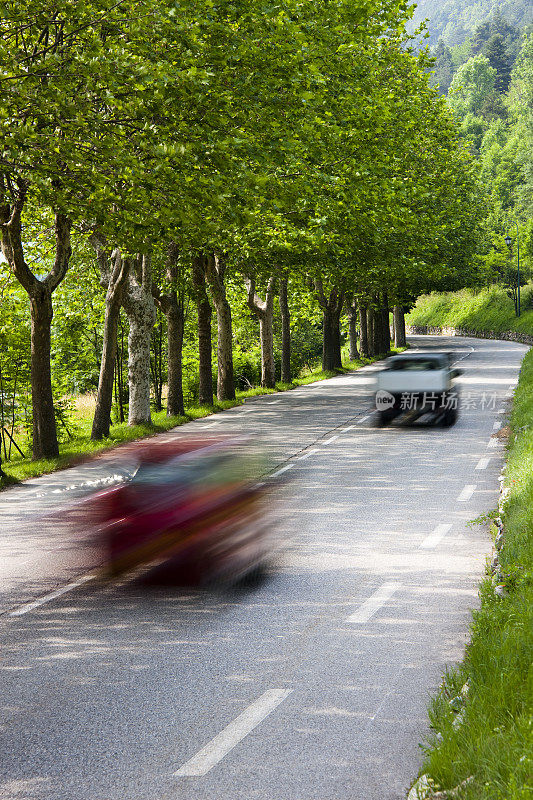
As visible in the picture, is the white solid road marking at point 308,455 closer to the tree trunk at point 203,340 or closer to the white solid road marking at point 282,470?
the white solid road marking at point 282,470

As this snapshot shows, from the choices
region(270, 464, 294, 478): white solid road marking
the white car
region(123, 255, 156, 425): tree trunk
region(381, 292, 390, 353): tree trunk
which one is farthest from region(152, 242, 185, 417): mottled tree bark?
region(381, 292, 390, 353): tree trunk

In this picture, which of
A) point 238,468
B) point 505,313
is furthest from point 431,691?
point 505,313

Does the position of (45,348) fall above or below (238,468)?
above

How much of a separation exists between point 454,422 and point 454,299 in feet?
239

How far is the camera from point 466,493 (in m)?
12.3

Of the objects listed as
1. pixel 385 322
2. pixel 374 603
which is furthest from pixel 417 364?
pixel 385 322

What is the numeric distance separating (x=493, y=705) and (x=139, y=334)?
18289mm

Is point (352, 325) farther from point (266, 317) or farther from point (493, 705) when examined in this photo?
point (493, 705)

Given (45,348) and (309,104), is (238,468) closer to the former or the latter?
(45,348)

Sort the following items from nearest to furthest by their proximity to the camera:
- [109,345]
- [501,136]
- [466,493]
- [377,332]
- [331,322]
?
[466,493] → [109,345] → [331,322] → [377,332] → [501,136]

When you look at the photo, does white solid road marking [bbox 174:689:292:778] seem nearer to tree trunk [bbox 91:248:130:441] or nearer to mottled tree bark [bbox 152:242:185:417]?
tree trunk [bbox 91:248:130:441]

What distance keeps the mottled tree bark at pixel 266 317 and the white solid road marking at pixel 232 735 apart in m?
27.0

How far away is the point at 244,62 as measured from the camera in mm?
14805

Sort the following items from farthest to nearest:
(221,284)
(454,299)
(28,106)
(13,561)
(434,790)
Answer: (454,299) → (221,284) → (28,106) → (13,561) → (434,790)
